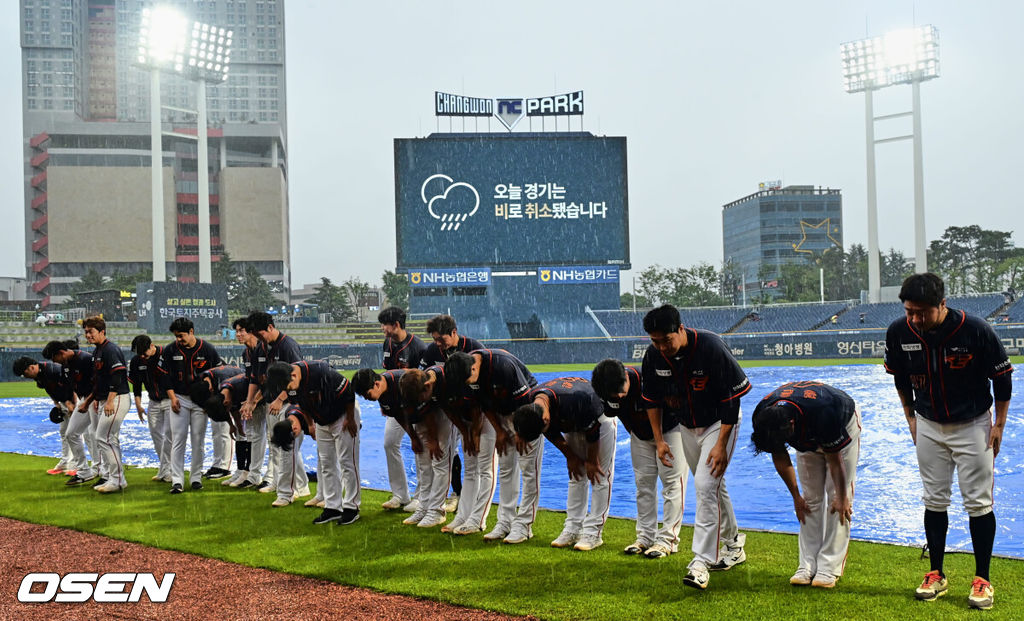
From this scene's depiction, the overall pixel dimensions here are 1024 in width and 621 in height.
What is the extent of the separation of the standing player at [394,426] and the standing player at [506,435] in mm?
768

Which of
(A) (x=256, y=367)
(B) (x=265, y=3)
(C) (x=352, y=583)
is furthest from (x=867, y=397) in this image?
(B) (x=265, y=3)

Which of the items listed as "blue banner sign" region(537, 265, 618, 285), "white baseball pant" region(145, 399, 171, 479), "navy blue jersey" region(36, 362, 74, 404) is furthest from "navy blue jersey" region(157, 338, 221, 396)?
"blue banner sign" region(537, 265, 618, 285)

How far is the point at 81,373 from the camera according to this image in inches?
378

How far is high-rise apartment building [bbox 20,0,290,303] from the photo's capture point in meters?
103

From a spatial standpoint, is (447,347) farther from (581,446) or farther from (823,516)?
(823,516)

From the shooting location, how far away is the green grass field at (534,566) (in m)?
4.75

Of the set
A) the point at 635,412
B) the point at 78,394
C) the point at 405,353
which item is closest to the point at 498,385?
the point at 635,412

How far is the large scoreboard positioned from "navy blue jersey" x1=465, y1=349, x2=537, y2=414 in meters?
39.5

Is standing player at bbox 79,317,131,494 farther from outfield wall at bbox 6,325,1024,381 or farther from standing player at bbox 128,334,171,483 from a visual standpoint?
outfield wall at bbox 6,325,1024,381

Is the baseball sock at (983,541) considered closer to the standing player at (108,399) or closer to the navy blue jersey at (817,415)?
the navy blue jersey at (817,415)

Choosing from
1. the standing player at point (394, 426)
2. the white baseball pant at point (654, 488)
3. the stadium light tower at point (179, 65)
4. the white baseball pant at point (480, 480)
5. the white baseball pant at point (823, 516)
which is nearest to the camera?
the white baseball pant at point (823, 516)

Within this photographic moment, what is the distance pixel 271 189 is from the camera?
359ft

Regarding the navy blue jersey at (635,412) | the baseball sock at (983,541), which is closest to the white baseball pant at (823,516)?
the baseball sock at (983,541)

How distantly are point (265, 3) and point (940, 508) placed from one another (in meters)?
156
